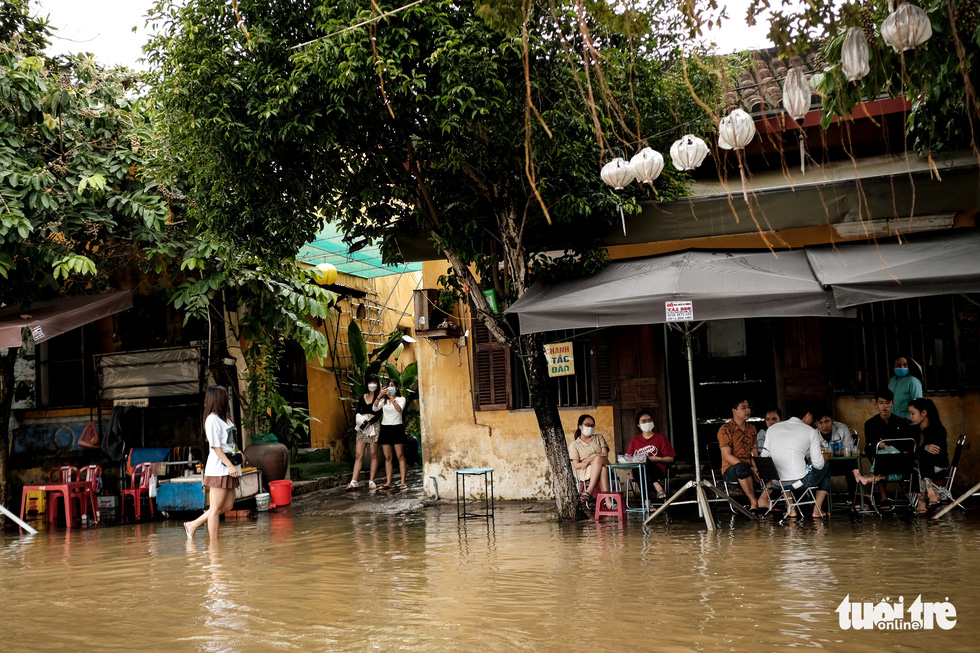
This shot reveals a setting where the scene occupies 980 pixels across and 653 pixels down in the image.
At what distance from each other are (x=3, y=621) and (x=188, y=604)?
1.10m

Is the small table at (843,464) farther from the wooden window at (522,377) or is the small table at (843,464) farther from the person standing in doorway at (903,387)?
the wooden window at (522,377)

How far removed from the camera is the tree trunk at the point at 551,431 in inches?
377

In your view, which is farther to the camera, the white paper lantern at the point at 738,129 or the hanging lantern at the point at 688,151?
the hanging lantern at the point at 688,151

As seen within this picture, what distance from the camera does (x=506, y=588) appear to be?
5.97 meters

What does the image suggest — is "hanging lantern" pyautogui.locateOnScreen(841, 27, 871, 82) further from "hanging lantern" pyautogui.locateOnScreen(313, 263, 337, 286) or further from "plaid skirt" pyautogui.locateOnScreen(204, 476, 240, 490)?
"hanging lantern" pyautogui.locateOnScreen(313, 263, 337, 286)

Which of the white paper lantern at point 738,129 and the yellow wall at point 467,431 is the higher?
the white paper lantern at point 738,129

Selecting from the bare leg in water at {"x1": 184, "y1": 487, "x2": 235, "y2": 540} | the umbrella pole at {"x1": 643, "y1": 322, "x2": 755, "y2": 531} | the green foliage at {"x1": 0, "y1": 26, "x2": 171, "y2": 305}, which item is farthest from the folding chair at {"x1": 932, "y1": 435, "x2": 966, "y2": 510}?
the green foliage at {"x1": 0, "y1": 26, "x2": 171, "y2": 305}

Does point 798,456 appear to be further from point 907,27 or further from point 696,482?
point 907,27

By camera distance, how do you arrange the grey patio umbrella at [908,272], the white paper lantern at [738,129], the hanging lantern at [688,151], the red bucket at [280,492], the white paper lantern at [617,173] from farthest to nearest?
the red bucket at [280,492], the hanging lantern at [688,151], the white paper lantern at [617,173], the grey patio umbrella at [908,272], the white paper lantern at [738,129]

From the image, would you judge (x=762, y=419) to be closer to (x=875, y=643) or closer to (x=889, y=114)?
(x=889, y=114)

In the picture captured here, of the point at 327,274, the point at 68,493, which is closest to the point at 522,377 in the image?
the point at 327,274

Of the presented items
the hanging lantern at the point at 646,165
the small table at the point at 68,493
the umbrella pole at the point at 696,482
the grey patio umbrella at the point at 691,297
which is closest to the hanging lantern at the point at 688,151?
the hanging lantern at the point at 646,165

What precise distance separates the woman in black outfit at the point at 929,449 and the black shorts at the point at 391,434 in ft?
25.2

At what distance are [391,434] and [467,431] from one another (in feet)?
7.34
